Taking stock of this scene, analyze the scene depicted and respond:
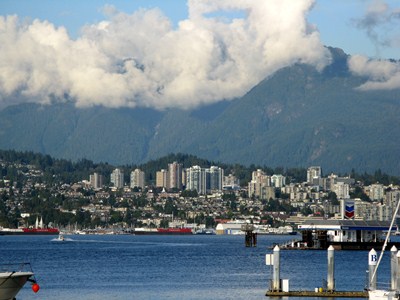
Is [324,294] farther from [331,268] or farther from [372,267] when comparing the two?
[372,267]

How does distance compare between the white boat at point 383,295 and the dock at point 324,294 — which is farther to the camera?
the dock at point 324,294

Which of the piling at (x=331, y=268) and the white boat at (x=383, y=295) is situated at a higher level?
the piling at (x=331, y=268)

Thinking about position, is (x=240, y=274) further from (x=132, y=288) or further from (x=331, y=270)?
(x=331, y=270)

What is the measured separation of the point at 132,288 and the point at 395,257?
26.5 m

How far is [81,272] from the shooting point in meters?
120

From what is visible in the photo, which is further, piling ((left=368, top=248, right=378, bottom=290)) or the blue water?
the blue water

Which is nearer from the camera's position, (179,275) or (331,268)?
(331,268)

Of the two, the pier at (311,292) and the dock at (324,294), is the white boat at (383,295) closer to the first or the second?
the dock at (324,294)

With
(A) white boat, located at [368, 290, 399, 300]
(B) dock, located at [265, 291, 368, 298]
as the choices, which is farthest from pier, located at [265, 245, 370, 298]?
(A) white boat, located at [368, 290, 399, 300]

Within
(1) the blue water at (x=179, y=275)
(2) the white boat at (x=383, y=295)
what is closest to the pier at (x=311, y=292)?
(1) the blue water at (x=179, y=275)

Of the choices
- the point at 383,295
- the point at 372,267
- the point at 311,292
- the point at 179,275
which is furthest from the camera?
the point at 179,275

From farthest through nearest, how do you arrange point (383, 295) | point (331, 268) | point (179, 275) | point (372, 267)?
1. point (179, 275)
2. point (331, 268)
3. point (372, 267)
4. point (383, 295)

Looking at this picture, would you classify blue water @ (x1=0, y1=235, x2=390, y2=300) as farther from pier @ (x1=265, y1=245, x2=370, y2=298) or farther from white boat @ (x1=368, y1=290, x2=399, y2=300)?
white boat @ (x1=368, y1=290, x2=399, y2=300)

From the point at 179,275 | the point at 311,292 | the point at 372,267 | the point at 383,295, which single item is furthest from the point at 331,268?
the point at 179,275
